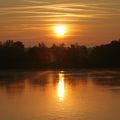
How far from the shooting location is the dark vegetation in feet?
201

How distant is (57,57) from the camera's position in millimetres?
67812

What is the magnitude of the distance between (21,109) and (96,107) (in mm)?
2441

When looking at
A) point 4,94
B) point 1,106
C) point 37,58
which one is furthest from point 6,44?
point 1,106

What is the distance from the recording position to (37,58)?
65.1 meters

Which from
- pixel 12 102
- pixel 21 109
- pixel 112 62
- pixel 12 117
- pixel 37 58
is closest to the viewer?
pixel 12 117

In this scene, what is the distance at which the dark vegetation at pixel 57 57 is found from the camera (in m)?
61.2

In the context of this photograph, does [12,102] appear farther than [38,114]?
Yes

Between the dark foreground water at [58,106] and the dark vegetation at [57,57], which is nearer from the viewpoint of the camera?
the dark foreground water at [58,106]

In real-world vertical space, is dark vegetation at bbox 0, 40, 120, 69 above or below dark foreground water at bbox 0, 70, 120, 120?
above

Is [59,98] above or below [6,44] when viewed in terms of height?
below

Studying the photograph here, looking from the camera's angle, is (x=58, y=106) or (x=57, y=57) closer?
(x=58, y=106)

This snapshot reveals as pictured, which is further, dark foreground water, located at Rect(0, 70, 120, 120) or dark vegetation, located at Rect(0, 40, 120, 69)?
dark vegetation, located at Rect(0, 40, 120, 69)

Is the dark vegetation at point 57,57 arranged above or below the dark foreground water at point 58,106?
above

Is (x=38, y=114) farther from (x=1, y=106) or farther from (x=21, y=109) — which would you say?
(x=1, y=106)
